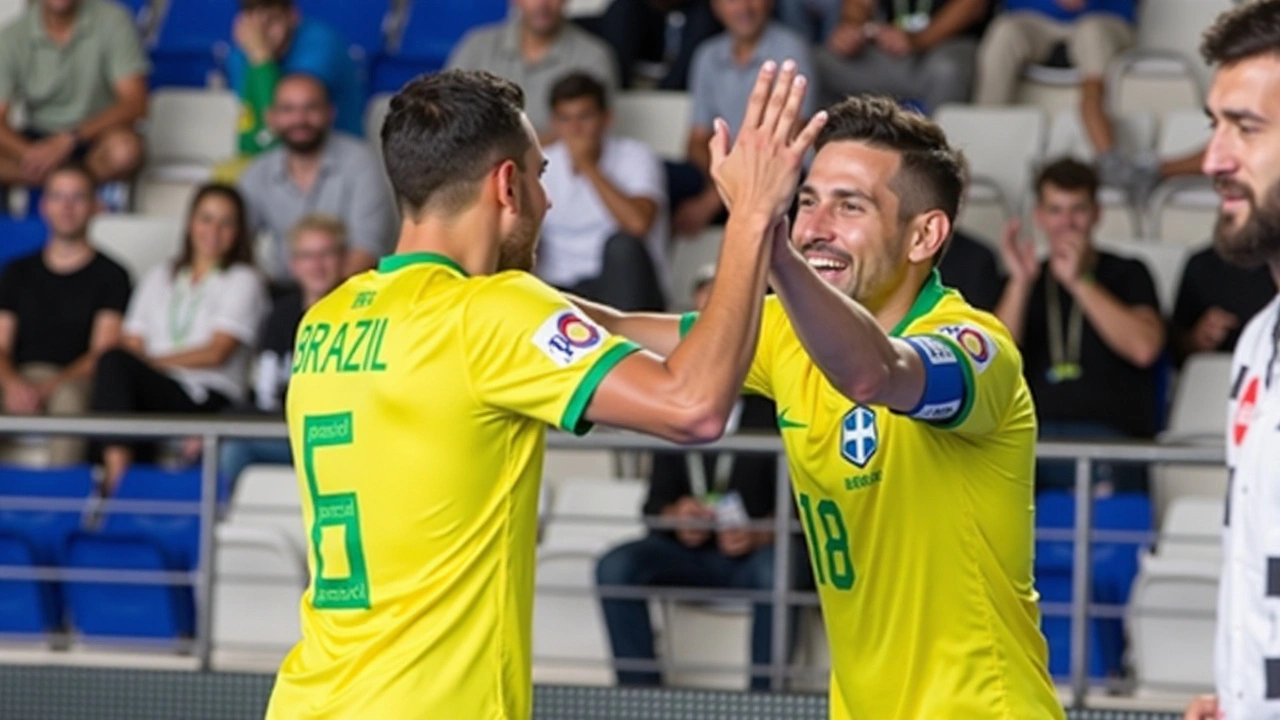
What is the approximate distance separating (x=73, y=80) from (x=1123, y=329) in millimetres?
4840

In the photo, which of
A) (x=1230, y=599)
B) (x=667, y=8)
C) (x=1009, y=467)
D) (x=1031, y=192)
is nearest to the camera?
(x=1230, y=599)

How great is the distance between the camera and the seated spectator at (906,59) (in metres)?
9.32

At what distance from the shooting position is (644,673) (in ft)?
23.5

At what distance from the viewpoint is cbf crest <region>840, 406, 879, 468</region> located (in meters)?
3.97

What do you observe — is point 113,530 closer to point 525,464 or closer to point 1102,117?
point 1102,117

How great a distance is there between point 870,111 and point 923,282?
12.5 inches

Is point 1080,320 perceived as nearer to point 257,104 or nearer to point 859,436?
point 257,104

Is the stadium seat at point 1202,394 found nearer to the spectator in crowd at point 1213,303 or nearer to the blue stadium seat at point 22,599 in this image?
the spectator in crowd at point 1213,303

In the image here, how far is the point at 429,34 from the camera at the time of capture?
1070 cm

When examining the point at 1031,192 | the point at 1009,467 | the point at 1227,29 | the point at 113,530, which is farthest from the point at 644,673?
the point at 1227,29

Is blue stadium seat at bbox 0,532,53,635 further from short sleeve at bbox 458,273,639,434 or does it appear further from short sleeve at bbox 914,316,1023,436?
short sleeve at bbox 914,316,1023,436

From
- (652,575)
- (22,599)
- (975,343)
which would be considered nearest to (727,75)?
(652,575)

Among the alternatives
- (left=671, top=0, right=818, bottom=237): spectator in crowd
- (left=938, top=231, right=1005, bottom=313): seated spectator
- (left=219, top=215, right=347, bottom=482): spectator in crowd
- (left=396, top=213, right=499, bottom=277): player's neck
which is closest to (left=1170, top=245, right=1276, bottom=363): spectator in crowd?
(left=938, top=231, right=1005, bottom=313): seated spectator

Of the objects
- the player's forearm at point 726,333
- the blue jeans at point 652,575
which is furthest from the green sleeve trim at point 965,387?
the blue jeans at point 652,575
